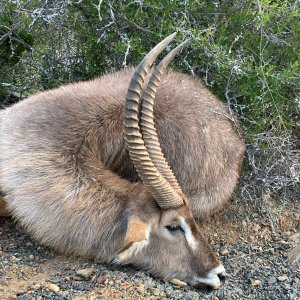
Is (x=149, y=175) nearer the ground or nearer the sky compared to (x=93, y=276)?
nearer the sky

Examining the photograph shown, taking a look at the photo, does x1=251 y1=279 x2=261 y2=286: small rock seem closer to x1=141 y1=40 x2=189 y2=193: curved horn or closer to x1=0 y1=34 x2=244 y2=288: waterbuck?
x1=0 y1=34 x2=244 y2=288: waterbuck

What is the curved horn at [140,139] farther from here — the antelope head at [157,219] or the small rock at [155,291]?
the small rock at [155,291]

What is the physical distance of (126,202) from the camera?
4.64 m

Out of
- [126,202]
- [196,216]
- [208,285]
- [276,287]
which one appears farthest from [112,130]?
[276,287]

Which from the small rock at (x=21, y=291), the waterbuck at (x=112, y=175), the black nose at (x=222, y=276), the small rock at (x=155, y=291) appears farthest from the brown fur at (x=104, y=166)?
the small rock at (x=21, y=291)

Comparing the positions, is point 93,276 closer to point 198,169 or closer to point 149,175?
point 149,175

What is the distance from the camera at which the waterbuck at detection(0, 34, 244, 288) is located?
4539mm

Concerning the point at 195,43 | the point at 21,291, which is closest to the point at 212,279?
the point at 21,291

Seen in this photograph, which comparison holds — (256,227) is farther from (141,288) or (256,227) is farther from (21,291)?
(21,291)

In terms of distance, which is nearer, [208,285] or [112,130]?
[208,285]

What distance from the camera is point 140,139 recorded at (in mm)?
4414

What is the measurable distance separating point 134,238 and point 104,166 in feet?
2.82

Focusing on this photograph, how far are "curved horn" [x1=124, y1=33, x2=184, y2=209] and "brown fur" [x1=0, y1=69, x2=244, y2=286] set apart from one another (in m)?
0.22

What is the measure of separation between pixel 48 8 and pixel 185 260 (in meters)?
3.50
